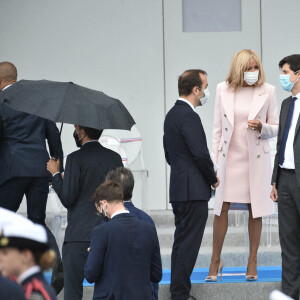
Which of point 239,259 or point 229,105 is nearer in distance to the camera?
point 229,105

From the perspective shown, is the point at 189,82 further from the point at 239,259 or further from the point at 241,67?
the point at 239,259

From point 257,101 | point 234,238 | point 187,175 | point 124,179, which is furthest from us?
point 234,238

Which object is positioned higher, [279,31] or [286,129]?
[279,31]

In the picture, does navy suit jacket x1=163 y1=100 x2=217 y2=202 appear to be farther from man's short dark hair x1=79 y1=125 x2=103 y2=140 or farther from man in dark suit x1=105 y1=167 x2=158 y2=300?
man in dark suit x1=105 y1=167 x2=158 y2=300

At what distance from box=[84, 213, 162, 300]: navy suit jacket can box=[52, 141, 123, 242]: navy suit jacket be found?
88cm

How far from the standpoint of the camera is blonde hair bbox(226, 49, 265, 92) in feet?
21.5

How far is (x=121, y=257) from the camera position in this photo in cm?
484

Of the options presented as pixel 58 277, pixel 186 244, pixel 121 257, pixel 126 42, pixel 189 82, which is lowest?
pixel 58 277

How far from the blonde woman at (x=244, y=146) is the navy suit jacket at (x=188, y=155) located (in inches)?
16.9

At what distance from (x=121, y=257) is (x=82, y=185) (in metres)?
1.05

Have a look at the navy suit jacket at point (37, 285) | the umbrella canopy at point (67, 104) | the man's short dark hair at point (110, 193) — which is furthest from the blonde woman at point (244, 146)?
the navy suit jacket at point (37, 285)

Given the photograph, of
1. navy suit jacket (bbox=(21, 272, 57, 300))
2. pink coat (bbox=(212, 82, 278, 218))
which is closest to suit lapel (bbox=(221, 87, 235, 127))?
pink coat (bbox=(212, 82, 278, 218))

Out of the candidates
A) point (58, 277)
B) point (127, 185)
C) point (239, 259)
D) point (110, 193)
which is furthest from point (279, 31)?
point (110, 193)

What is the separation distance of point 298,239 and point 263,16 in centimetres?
441
